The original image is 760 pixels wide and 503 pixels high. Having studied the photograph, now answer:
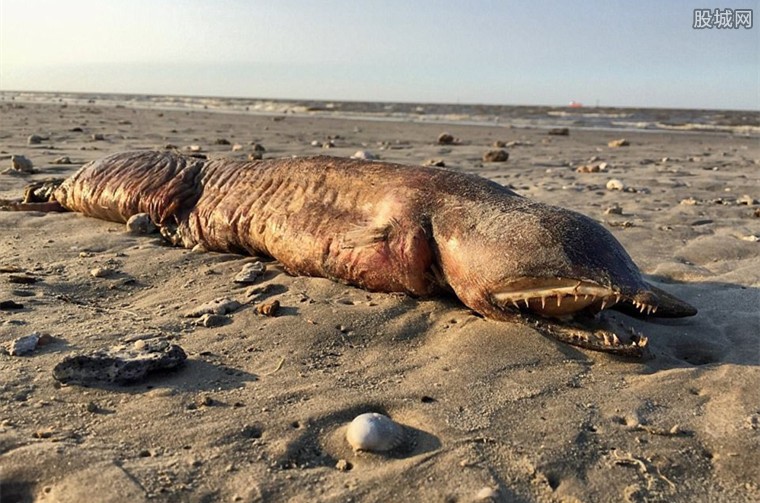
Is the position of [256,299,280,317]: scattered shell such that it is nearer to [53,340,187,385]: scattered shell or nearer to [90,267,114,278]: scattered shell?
[53,340,187,385]: scattered shell

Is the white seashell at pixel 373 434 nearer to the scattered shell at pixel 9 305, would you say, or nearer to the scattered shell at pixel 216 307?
the scattered shell at pixel 216 307

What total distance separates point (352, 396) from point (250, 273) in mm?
1780

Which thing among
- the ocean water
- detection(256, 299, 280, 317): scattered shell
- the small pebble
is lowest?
the small pebble

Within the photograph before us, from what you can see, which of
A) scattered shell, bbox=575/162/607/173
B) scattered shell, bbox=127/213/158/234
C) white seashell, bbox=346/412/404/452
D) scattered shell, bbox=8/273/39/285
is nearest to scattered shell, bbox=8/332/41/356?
scattered shell, bbox=8/273/39/285

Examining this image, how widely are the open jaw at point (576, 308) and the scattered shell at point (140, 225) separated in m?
3.26

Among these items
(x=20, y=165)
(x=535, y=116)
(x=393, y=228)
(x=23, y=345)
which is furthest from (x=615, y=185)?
(x=535, y=116)

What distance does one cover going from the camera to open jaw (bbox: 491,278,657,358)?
10.8 ft

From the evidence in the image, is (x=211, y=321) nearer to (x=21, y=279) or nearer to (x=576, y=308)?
(x=21, y=279)

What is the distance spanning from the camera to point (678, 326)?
3861mm

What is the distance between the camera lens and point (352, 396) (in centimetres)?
289

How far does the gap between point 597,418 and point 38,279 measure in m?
3.41

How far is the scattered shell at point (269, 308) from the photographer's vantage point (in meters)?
3.77

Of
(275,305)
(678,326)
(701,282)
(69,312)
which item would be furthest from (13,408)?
(701,282)

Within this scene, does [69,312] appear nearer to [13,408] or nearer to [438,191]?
[13,408]
